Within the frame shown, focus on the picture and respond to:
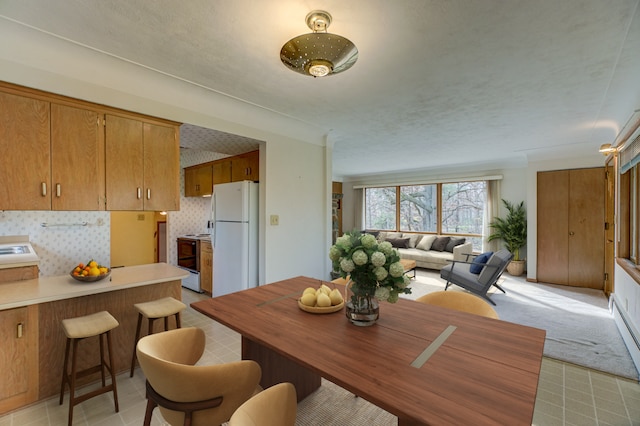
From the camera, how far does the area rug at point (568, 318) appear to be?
2679 mm

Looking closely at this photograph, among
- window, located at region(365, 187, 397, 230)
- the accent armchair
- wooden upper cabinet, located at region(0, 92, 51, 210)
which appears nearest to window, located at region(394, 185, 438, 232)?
window, located at region(365, 187, 397, 230)

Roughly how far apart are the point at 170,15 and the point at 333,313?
1931 millimetres

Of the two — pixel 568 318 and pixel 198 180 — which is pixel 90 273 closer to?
pixel 198 180

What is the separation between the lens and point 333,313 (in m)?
1.59

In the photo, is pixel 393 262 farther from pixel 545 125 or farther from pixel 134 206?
pixel 545 125

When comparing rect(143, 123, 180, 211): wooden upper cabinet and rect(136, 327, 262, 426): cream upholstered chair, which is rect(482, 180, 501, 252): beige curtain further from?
rect(136, 327, 262, 426): cream upholstered chair

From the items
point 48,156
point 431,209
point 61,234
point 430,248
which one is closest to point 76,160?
point 48,156

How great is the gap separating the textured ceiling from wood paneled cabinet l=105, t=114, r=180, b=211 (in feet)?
1.81

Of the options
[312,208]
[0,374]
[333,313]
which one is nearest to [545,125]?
[312,208]

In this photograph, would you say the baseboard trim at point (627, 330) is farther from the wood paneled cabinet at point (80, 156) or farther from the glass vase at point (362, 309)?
the wood paneled cabinet at point (80, 156)

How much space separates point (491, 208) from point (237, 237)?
18.5 ft

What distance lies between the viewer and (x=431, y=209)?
7.49 m

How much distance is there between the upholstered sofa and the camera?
19.8 feet

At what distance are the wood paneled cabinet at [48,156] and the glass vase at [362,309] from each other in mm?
2140
